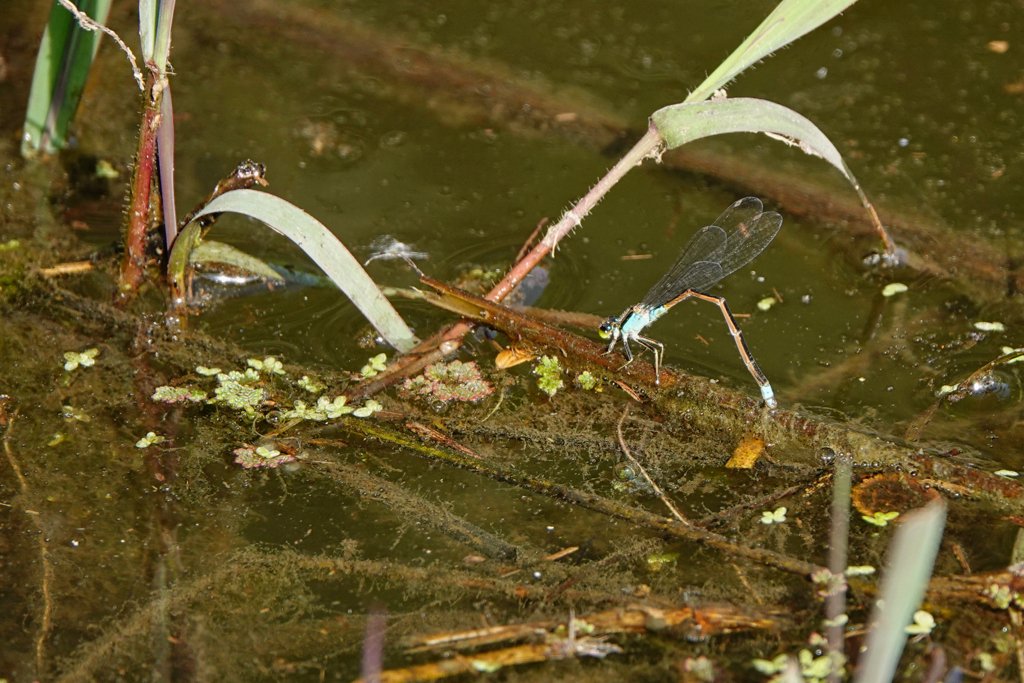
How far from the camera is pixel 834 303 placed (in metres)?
3.43

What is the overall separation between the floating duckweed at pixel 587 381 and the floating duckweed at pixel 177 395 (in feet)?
4.12

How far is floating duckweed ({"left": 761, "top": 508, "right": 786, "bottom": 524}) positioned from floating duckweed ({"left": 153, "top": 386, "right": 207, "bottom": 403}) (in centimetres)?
180

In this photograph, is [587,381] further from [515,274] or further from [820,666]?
[820,666]

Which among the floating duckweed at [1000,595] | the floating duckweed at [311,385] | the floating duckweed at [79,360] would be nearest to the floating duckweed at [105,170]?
the floating duckweed at [79,360]

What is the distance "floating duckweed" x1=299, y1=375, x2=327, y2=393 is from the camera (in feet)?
9.85

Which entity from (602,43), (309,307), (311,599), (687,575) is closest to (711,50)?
(602,43)

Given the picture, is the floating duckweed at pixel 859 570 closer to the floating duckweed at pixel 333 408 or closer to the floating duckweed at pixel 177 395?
the floating duckweed at pixel 333 408

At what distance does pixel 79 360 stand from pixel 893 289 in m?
3.00

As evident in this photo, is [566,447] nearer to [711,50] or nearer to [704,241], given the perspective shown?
[704,241]

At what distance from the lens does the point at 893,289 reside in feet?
11.4

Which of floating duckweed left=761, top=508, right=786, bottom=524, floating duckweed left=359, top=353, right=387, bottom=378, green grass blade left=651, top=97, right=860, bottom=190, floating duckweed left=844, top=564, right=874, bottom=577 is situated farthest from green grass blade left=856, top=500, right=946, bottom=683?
floating duckweed left=359, top=353, right=387, bottom=378

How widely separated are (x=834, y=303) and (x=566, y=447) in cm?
132

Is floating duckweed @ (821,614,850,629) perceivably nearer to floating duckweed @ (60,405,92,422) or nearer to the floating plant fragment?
the floating plant fragment

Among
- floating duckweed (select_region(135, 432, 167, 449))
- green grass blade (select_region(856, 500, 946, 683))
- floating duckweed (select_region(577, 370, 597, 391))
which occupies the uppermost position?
floating duckweed (select_region(577, 370, 597, 391))
